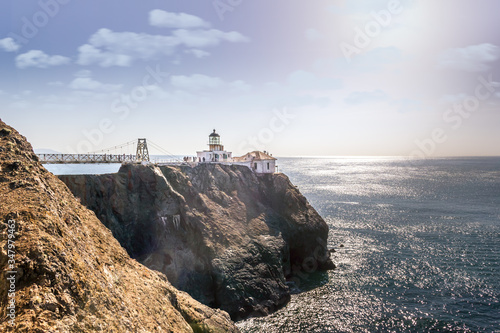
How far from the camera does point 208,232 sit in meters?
51.1

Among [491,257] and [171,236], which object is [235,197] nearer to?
[171,236]

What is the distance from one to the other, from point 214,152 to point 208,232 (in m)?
27.7

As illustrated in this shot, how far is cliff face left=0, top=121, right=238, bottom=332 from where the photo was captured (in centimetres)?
1083

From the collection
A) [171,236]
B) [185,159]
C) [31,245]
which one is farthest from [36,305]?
[185,159]

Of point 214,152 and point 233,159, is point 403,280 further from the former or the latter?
point 214,152

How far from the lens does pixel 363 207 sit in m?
114

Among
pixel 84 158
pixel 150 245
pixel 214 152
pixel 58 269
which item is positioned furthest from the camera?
pixel 214 152

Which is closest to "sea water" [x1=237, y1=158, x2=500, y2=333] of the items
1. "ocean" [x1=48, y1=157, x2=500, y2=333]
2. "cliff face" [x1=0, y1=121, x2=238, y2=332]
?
"ocean" [x1=48, y1=157, x2=500, y2=333]

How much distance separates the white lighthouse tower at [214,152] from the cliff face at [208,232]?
31.5 ft

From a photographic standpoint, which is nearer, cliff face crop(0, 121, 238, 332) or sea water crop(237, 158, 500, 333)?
cliff face crop(0, 121, 238, 332)

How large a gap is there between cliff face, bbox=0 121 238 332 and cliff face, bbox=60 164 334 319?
83.6 ft

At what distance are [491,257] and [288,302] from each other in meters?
46.9

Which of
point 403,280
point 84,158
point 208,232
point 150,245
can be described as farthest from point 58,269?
point 403,280

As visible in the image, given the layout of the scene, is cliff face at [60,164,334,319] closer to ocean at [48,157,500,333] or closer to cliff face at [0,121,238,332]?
ocean at [48,157,500,333]
